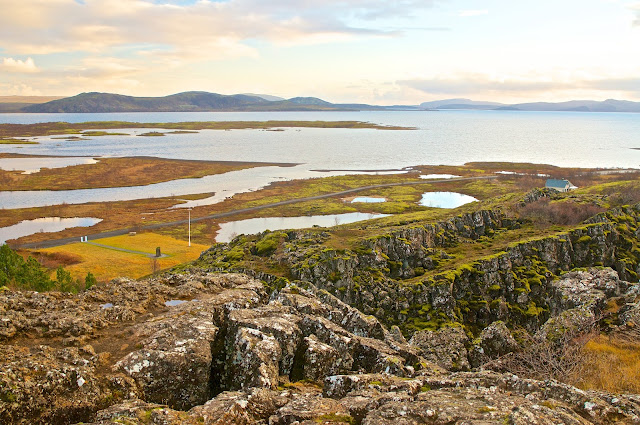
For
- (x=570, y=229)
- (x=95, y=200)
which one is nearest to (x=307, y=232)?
(x=570, y=229)

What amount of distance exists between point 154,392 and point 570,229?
48761mm

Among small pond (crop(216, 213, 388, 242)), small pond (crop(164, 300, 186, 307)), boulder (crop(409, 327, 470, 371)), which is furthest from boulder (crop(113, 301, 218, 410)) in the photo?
small pond (crop(216, 213, 388, 242))

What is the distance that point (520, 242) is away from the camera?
4553 cm

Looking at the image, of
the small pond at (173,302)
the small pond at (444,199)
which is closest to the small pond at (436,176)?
the small pond at (444,199)

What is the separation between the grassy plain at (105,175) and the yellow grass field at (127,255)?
239 feet

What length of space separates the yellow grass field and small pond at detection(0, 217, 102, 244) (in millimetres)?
18090

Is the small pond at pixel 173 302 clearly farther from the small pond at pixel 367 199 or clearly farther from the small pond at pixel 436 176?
the small pond at pixel 436 176

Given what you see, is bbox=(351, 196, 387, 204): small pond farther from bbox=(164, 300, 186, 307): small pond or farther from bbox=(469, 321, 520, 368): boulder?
bbox=(164, 300, 186, 307): small pond

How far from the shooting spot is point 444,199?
456 ft

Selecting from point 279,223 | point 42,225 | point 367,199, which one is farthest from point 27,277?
point 367,199

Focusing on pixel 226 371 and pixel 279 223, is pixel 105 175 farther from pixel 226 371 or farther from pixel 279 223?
pixel 226 371

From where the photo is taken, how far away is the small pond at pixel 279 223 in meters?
103

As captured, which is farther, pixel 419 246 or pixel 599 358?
pixel 419 246

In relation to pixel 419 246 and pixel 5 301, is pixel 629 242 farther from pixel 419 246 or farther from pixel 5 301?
pixel 5 301
